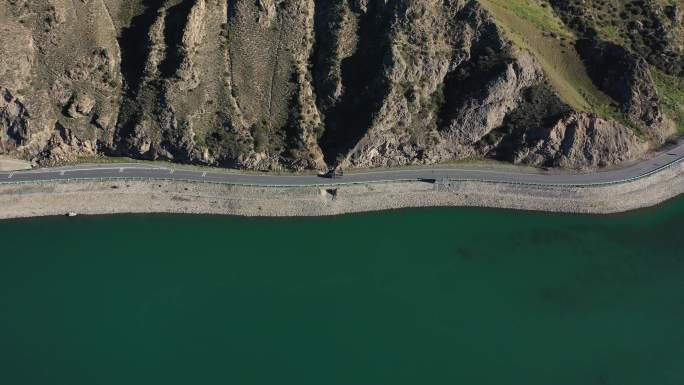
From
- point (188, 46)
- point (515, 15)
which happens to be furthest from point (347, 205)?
point (515, 15)

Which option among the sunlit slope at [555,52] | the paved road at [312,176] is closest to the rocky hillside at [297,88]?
the sunlit slope at [555,52]

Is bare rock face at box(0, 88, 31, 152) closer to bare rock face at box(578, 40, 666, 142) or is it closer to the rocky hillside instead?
the rocky hillside

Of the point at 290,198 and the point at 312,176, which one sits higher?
the point at 312,176

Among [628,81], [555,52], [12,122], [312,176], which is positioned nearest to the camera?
[12,122]

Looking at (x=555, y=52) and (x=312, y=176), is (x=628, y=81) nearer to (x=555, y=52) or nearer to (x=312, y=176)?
(x=555, y=52)


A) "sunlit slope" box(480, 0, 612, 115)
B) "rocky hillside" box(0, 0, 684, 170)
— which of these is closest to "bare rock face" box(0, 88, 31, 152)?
"rocky hillside" box(0, 0, 684, 170)

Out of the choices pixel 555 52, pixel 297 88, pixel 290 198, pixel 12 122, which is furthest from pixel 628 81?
pixel 12 122

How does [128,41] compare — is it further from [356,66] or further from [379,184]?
[379,184]

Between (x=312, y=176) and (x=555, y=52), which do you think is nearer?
(x=312, y=176)

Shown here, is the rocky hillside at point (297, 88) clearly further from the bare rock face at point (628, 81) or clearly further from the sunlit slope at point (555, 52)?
the sunlit slope at point (555, 52)
